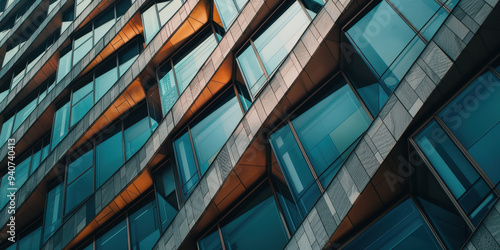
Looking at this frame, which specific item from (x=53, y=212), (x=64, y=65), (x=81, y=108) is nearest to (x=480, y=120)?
(x=53, y=212)

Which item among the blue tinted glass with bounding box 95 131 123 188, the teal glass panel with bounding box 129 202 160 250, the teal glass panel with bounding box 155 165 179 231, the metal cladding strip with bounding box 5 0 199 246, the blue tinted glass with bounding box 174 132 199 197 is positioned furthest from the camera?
the metal cladding strip with bounding box 5 0 199 246

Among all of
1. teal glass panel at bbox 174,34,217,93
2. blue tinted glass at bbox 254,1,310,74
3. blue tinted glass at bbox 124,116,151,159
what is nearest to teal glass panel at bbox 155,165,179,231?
blue tinted glass at bbox 124,116,151,159

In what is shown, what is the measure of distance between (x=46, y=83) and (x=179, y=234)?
19943 mm

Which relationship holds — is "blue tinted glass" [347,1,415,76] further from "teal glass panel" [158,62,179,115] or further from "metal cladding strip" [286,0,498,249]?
"teal glass panel" [158,62,179,115]

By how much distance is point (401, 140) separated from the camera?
8.80m

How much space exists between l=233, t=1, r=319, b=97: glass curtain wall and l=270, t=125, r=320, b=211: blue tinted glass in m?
2.55

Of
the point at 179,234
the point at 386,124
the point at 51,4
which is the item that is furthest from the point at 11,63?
the point at 386,124

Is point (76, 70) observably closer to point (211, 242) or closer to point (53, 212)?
point (53, 212)

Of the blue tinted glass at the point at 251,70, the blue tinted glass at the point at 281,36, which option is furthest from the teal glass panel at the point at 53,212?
the blue tinted glass at the point at 281,36

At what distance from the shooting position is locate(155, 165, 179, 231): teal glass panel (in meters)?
15.4

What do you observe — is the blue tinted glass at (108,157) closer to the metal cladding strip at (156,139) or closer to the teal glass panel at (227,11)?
the metal cladding strip at (156,139)

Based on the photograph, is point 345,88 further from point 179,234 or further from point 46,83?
point 46,83

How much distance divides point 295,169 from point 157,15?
46.3ft

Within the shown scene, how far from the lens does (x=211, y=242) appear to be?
13492mm
